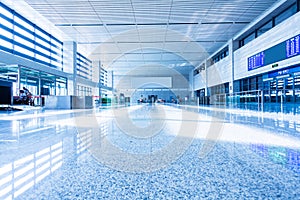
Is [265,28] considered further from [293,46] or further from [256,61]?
[293,46]

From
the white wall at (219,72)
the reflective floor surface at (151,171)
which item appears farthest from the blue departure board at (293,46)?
the reflective floor surface at (151,171)

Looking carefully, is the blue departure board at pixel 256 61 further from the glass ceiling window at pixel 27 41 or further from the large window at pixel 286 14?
the glass ceiling window at pixel 27 41

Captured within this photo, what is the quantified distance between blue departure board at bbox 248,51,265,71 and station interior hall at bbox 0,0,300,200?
0.11m

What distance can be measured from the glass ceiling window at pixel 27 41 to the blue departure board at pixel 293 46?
13.0 m

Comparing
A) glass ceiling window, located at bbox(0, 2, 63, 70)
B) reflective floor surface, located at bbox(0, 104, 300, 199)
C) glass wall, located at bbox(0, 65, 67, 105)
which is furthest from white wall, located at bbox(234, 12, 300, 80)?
glass ceiling window, located at bbox(0, 2, 63, 70)

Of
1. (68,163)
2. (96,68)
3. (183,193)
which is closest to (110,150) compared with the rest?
(68,163)

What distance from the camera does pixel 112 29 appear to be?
519 inches

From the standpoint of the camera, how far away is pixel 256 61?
12508mm

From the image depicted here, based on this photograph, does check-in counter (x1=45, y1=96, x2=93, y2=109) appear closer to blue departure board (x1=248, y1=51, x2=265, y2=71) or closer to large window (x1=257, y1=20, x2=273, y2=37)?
blue departure board (x1=248, y1=51, x2=265, y2=71)

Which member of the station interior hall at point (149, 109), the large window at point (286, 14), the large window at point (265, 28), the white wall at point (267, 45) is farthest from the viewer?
the large window at point (265, 28)

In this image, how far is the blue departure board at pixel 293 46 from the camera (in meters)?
8.93

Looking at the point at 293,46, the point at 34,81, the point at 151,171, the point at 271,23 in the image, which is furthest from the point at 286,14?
the point at 34,81

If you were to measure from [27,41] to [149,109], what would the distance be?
8.08 meters

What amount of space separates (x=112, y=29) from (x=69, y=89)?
6.39 meters
